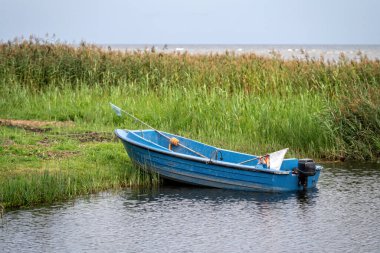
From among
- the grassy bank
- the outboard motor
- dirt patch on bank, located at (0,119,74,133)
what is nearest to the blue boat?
the outboard motor

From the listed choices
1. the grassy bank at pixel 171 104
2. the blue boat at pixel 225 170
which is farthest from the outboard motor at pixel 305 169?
the grassy bank at pixel 171 104

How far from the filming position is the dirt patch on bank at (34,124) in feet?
61.3

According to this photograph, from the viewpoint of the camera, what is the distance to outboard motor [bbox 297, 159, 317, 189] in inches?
574

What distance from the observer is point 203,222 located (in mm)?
12391

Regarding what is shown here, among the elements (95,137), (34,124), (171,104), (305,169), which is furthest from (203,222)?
(34,124)

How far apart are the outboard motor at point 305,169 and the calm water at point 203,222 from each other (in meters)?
0.32

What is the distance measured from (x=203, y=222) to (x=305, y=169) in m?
3.10

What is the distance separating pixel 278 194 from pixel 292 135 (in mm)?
3955

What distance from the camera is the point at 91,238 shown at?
37.5 ft

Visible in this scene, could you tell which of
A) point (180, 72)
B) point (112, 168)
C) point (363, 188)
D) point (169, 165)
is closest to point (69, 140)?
point (112, 168)

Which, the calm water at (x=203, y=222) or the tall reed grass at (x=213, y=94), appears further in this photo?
the tall reed grass at (x=213, y=94)

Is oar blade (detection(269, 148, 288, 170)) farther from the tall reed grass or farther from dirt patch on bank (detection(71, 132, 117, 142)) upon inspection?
dirt patch on bank (detection(71, 132, 117, 142))

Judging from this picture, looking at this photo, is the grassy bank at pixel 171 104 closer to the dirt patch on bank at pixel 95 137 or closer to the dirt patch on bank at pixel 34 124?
the dirt patch on bank at pixel 95 137

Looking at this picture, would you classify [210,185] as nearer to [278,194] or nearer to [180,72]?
[278,194]
